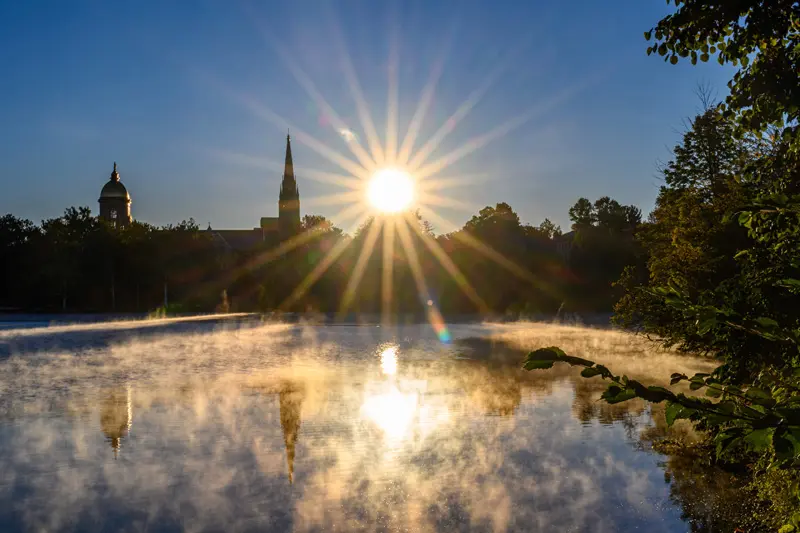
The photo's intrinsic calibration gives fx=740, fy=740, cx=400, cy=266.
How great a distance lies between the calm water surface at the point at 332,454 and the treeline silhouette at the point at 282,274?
64.1 metres

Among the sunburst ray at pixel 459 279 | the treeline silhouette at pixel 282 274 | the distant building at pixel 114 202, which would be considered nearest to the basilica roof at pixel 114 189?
the distant building at pixel 114 202

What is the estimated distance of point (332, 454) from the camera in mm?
15039

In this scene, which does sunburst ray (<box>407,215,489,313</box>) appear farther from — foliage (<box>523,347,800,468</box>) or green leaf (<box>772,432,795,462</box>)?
green leaf (<box>772,432,795,462</box>)

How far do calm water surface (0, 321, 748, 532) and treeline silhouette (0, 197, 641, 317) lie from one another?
210 feet

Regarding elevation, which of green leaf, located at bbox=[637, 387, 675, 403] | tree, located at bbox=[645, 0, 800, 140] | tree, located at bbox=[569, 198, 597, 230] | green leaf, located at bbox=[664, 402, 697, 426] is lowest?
green leaf, located at bbox=[664, 402, 697, 426]

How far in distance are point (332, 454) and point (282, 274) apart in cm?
8661

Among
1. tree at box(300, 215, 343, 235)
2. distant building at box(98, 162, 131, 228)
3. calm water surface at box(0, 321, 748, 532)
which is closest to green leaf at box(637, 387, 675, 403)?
calm water surface at box(0, 321, 748, 532)

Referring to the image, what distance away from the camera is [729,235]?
1819 centimetres

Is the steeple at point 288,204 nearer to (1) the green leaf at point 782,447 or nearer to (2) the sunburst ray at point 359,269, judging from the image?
(2) the sunburst ray at point 359,269

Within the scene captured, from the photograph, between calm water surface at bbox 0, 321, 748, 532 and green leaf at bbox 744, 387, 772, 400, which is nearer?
green leaf at bbox 744, 387, 772, 400

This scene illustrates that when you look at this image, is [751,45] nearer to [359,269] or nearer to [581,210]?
[359,269]

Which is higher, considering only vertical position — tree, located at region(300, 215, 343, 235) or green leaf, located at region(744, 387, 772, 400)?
tree, located at region(300, 215, 343, 235)

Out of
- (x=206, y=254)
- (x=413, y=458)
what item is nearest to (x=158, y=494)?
(x=413, y=458)

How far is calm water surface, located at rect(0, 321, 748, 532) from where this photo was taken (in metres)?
11.1
